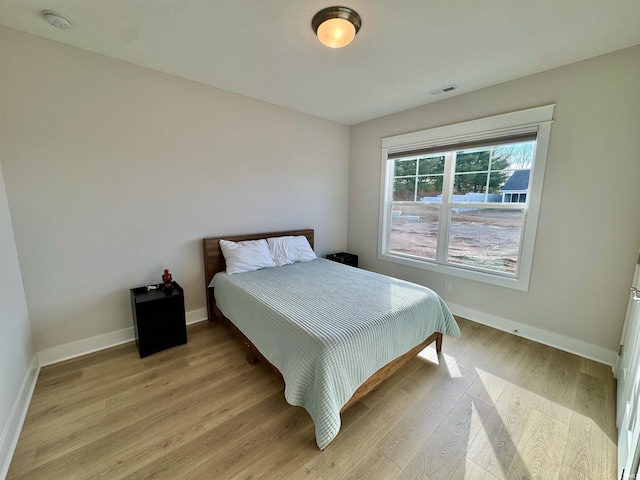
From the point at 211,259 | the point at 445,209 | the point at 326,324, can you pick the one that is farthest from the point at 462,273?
the point at 211,259

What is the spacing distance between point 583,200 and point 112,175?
399 cm

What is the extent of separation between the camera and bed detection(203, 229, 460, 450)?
146 centimetres

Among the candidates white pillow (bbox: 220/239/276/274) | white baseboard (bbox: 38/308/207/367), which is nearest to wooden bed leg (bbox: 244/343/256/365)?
white pillow (bbox: 220/239/276/274)

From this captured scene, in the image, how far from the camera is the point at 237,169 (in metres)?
2.93

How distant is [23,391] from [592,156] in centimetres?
448

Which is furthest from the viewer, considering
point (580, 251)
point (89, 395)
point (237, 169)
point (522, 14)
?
point (237, 169)

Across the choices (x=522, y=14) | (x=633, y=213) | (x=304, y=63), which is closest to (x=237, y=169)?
(x=304, y=63)

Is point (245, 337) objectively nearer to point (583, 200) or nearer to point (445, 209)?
point (445, 209)

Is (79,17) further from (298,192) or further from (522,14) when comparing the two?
(522,14)

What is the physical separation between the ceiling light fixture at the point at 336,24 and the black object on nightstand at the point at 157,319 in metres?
2.31

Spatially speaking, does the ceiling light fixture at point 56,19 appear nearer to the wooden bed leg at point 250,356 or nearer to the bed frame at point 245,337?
the bed frame at point 245,337

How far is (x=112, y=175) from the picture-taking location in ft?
7.29

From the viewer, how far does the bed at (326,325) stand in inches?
57.3

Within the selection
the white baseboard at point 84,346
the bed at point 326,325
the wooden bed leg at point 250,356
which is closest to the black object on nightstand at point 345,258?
the bed at point 326,325
